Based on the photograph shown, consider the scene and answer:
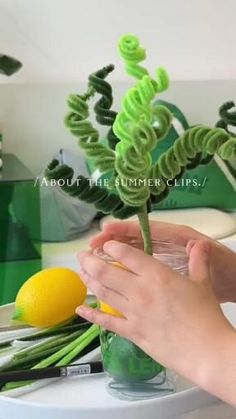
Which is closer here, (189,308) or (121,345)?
(189,308)

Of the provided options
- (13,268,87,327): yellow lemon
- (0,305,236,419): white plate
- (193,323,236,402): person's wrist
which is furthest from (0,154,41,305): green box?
(193,323,236,402): person's wrist

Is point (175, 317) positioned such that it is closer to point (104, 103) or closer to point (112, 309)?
point (112, 309)

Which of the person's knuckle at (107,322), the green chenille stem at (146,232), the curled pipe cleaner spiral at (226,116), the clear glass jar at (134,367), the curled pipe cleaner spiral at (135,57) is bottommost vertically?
the clear glass jar at (134,367)

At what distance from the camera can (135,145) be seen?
1.93 feet

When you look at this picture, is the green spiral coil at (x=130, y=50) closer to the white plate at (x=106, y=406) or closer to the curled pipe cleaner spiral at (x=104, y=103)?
Answer: the curled pipe cleaner spiral at (x=104, y=103)

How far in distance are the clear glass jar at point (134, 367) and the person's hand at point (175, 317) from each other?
0.22 feet

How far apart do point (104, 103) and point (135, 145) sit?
3.7 inches

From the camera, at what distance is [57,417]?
0.67m

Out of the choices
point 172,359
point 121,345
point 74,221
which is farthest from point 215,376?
point 74,221

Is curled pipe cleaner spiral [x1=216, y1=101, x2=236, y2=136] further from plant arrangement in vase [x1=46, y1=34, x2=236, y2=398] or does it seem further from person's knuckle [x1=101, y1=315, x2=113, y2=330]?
person's knuckle [x1=101, y1=315, x2=113, y2=330]

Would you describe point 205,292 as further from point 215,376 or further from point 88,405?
point 88,405

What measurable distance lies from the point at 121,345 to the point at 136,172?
0.61 feet

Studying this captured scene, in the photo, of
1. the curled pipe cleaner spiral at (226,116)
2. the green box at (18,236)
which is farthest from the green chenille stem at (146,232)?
the green box at (18,236)

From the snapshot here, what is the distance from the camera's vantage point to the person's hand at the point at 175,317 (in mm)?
579
